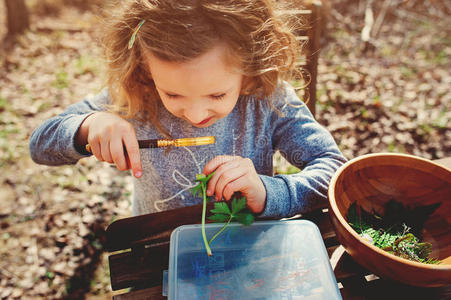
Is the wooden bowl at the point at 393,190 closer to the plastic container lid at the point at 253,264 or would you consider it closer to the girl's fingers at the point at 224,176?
the plastic container lid at the point at 253,264

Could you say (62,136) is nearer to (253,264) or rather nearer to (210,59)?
(210,59)

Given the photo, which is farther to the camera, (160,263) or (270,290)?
(160,263)

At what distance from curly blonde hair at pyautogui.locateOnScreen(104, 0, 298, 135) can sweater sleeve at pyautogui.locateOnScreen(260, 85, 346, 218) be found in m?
0.15

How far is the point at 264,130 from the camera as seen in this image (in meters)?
1.50

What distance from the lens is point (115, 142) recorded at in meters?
1.11

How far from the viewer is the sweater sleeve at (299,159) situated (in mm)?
1160

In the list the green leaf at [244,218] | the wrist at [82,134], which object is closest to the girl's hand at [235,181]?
the green leaf at [244,218]

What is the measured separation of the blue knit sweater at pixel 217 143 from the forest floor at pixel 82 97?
49 centimetres

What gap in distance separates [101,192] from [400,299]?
7.49 feet

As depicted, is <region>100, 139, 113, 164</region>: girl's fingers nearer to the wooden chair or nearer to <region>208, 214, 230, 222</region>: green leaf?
the wooden chair

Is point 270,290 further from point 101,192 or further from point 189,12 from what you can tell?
point 101,192

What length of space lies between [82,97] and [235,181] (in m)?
3.01

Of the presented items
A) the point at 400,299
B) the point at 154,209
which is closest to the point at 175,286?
the point at 400,299

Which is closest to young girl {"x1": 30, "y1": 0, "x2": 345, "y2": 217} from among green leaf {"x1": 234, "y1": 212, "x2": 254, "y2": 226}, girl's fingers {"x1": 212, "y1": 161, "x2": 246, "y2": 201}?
girl's fingers {"x1": 212, "y1": 161, "x2": 246, "y2": 201}
